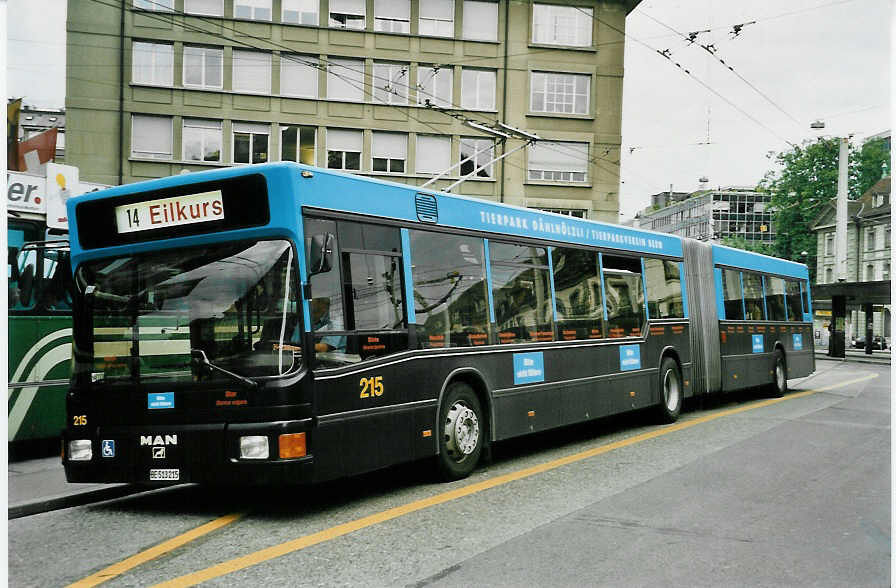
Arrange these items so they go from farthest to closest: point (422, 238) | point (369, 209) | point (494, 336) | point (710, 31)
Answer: point (710, 31)
point (494, 336)
point (422, 238)
point (369, 209)

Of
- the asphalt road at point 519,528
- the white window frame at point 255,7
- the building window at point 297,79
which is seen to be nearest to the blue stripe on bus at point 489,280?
the asphalt road at point 519,528

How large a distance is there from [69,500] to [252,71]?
84.3ft

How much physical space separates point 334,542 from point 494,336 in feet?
12.8

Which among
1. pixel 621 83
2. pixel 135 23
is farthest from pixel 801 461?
pixel 135 23

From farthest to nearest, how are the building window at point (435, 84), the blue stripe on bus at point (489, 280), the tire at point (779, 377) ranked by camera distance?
the building window at point (435, 84), the tire at point (779, 377), the blue stripe on bus at point (489, 280)

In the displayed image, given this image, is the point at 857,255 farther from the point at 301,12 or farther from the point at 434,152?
the point at 301,12

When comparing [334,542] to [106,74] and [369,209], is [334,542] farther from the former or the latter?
[106,74]

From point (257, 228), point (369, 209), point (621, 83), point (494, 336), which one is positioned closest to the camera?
point (257, 228)

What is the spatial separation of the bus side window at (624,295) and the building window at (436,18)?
52.5ft

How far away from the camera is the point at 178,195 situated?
728cm

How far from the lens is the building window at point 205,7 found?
1045 inches

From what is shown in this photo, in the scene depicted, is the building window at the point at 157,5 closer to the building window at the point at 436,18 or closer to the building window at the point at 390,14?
the building window at the point at 390,14

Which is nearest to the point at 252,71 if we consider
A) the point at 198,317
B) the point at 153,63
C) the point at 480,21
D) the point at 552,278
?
the point at 153,63

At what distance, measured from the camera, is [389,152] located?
3309cm
